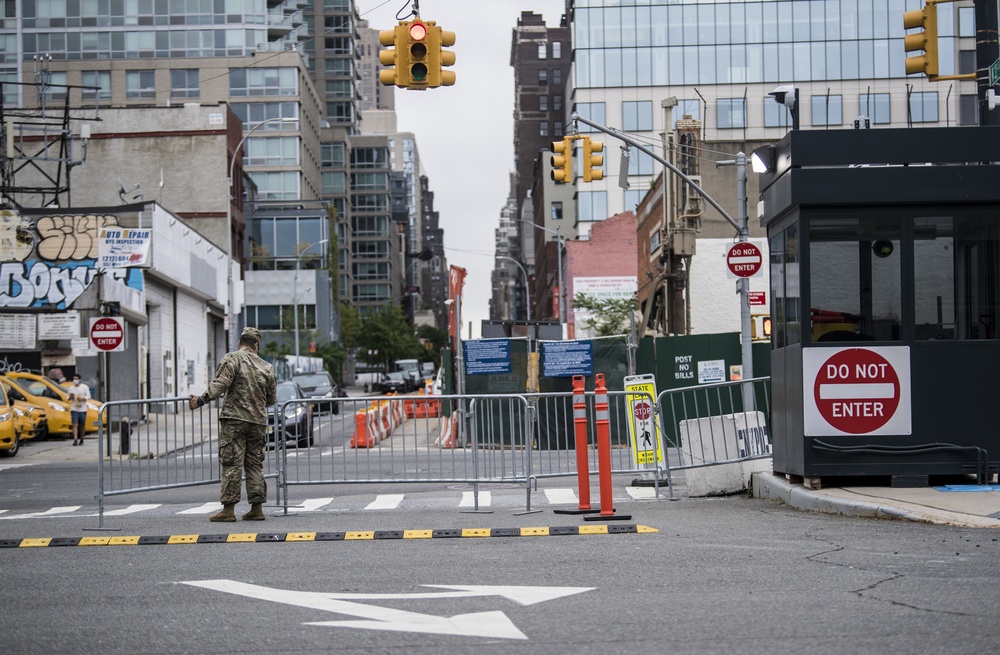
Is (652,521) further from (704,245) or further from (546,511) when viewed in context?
(704,245)

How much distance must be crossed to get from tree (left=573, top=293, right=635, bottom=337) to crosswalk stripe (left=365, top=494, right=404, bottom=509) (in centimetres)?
4053

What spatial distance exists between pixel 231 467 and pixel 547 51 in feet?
456

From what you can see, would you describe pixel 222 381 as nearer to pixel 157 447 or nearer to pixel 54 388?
pixel 157 447

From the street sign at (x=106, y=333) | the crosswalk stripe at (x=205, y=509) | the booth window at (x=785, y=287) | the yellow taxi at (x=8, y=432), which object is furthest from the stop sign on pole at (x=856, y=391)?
the yellow taxi at (x=8, y=432)

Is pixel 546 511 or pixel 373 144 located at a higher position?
pixel 373 144

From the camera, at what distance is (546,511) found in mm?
12719

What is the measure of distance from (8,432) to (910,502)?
19899mm

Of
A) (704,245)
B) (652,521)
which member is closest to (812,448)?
(652,521)

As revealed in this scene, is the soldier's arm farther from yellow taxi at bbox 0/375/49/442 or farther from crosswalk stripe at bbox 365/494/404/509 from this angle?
yellow taxi at bbox 0/375/49/442

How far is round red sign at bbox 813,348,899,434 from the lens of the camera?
11195 millimetres

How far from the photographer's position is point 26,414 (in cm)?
2823

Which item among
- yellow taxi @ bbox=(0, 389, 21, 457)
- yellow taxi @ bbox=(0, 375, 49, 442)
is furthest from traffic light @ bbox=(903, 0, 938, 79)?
yellow taxi @ bbox=(0, 375, 49, 442)

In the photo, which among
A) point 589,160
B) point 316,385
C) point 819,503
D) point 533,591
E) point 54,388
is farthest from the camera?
point 316,385

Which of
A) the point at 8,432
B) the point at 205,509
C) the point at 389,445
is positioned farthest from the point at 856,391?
the point at 8,432
